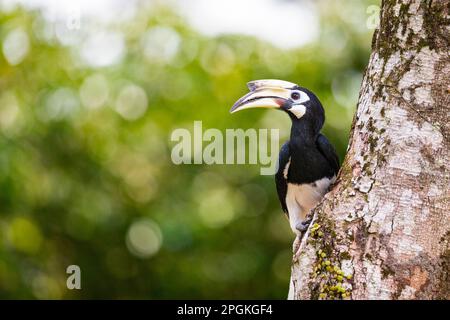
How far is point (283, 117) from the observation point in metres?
6.09

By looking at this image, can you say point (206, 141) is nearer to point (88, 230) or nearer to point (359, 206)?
point (88, 230)

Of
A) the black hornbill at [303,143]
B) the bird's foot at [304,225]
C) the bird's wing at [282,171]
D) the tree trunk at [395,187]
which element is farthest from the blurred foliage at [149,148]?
the tree trunk at [395,187]

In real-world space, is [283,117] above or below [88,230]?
above

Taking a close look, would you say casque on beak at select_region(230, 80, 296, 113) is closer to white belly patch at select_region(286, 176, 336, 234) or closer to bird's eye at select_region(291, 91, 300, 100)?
bird's eye at select_region(291, 91, 300, 100)

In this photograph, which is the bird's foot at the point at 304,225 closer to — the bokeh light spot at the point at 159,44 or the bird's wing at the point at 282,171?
Answer: the bird's wing at the point at 282,171

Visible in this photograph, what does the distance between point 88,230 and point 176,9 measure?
2.18 metres

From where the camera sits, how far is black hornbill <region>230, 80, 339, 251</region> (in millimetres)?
3469

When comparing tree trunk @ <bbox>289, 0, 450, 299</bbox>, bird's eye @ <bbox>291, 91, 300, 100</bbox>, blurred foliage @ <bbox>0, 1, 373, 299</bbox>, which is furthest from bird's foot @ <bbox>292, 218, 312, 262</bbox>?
blurred foliage @ <bbox>0, 1, 373, 299</bbox>

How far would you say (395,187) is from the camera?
2619 mm

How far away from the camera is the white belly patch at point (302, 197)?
3598 mm

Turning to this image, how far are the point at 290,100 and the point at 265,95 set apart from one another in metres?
0.15

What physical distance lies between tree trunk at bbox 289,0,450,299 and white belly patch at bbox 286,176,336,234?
0.75 m

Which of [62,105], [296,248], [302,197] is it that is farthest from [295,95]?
[62,105]
